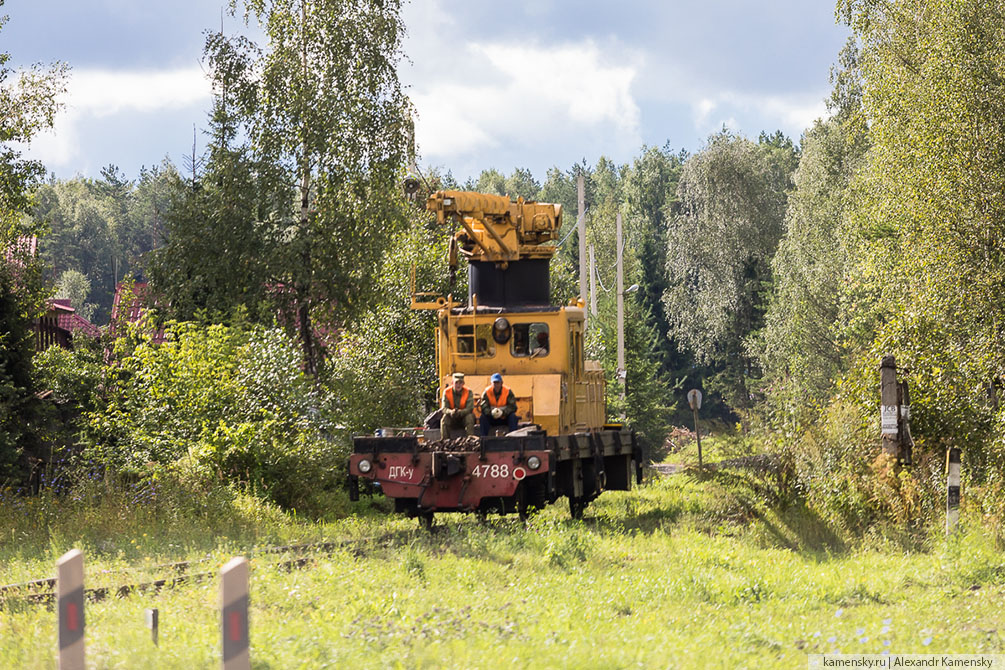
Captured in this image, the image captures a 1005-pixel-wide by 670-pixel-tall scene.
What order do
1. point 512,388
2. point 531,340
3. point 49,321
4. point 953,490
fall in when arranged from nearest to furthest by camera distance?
point 953,490, point 512,388, point 531,340, point 49,321

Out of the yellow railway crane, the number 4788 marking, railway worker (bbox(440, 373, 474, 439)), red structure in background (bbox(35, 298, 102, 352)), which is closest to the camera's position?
the number 4788 marking

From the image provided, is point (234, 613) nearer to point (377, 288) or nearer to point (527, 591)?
point (527, 591)

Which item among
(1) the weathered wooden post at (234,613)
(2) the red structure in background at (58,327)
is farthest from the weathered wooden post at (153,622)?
(2) the red structure in background at (58,327)

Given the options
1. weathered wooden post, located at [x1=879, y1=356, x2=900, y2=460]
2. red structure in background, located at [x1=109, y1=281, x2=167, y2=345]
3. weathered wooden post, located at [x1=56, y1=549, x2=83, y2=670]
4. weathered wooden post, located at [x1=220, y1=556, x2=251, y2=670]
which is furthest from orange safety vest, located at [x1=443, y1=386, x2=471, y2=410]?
weathered wooden post, located at [x1=220, y1=556, x2=251, y2=670]

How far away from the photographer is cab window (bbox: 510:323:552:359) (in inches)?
713

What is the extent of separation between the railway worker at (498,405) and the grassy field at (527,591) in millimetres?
1701

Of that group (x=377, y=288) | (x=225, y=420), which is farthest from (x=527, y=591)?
(x=377, y=288)

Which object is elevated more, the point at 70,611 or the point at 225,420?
the point at 225,420

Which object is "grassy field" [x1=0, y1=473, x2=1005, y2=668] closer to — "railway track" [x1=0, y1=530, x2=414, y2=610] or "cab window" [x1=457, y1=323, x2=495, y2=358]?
"railway track" [x1=0, y1=530, x2=414, y2=610]

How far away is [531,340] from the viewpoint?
59.8 ft

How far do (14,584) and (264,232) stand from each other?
1859 centimetres

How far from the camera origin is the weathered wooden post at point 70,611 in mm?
6531

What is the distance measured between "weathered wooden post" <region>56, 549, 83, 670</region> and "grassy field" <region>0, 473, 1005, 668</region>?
791mm

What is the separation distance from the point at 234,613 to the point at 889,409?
1174 cm
